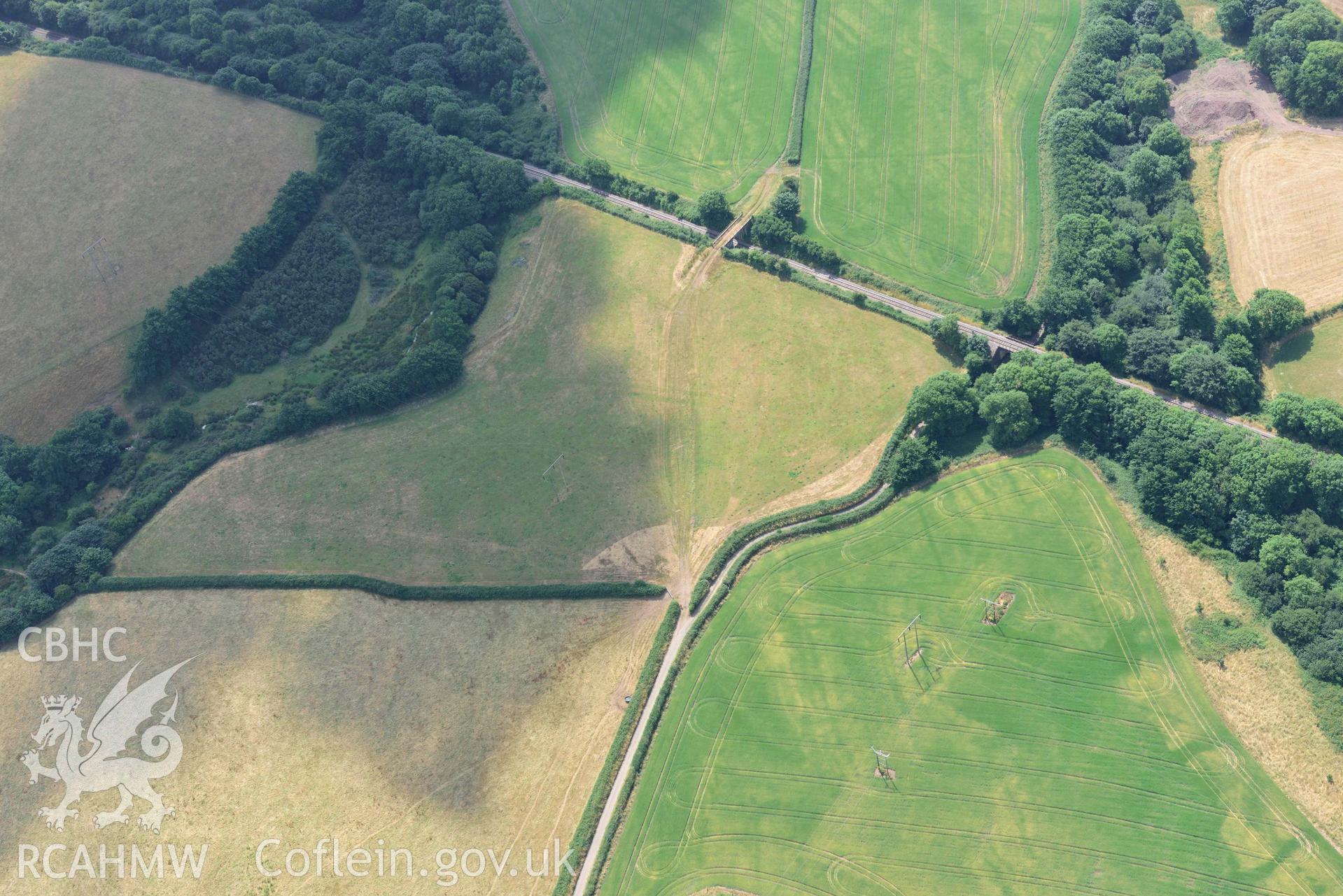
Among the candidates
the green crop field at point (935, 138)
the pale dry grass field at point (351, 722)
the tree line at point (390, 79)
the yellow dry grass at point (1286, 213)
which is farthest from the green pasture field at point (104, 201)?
the yellow dry grass at point (1286, 213)

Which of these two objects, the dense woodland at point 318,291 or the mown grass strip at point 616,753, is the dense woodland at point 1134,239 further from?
the dense woodland at point 318,291

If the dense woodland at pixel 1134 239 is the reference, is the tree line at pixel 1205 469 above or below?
below

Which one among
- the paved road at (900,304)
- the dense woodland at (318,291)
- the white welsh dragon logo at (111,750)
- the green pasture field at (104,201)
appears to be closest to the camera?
the white welsh dragon logo at (111,750)

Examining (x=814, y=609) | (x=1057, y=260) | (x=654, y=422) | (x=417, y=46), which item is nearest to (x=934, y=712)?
(x=814, y=609)

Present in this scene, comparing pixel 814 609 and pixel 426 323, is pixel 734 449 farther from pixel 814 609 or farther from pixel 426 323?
pixel 426 323

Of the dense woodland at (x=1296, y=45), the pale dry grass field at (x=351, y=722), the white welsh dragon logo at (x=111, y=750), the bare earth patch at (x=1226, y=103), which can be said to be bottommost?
the white welsh dragon logo at (x=111, y=750)

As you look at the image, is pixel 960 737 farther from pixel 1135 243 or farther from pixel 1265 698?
pixel 1135 243
